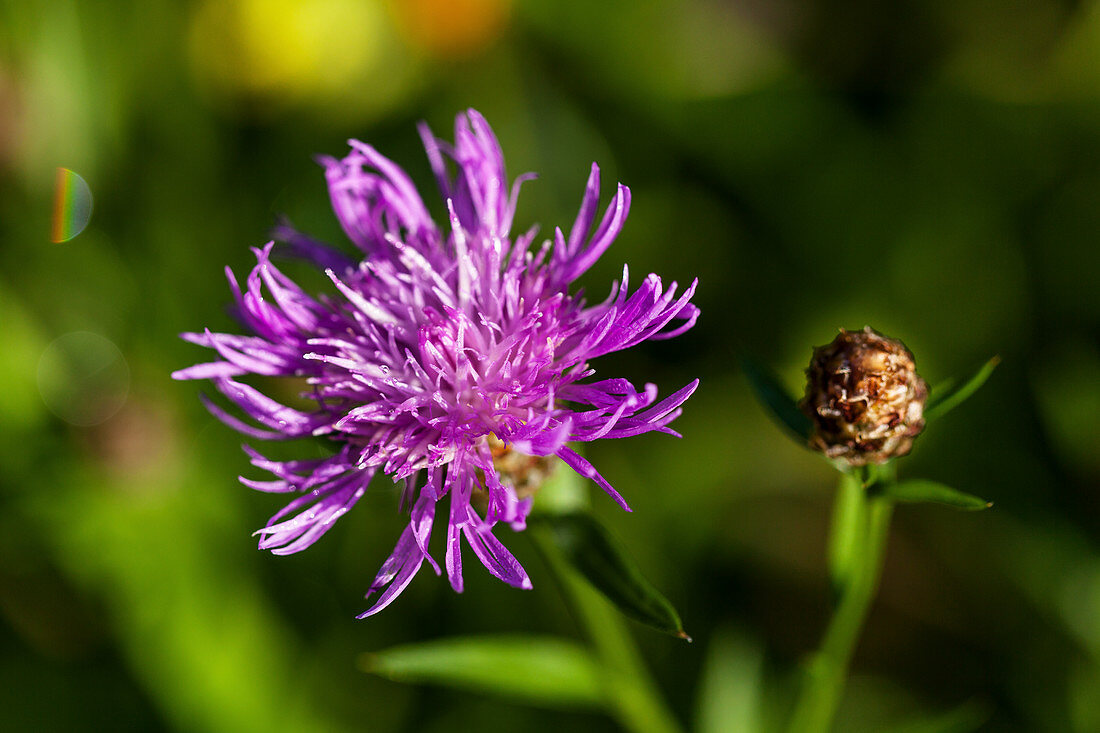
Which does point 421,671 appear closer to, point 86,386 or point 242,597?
point 242,597

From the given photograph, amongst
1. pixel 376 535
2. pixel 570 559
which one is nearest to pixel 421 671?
pixel 570 559

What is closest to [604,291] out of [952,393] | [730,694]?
[730,694]

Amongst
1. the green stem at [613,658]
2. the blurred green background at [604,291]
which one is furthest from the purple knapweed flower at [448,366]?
Result: the blurred green background at [604,291]

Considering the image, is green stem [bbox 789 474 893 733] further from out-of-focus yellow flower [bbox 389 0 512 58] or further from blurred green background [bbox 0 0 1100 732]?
out-of-focus yellow flower [bbox 389 0 512 58]

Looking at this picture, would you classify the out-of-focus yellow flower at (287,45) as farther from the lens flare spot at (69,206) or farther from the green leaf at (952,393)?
the green leaf at (952,393)

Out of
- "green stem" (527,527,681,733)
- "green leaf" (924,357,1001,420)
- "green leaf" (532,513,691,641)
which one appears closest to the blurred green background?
"green stem" (527,527,681,733)
